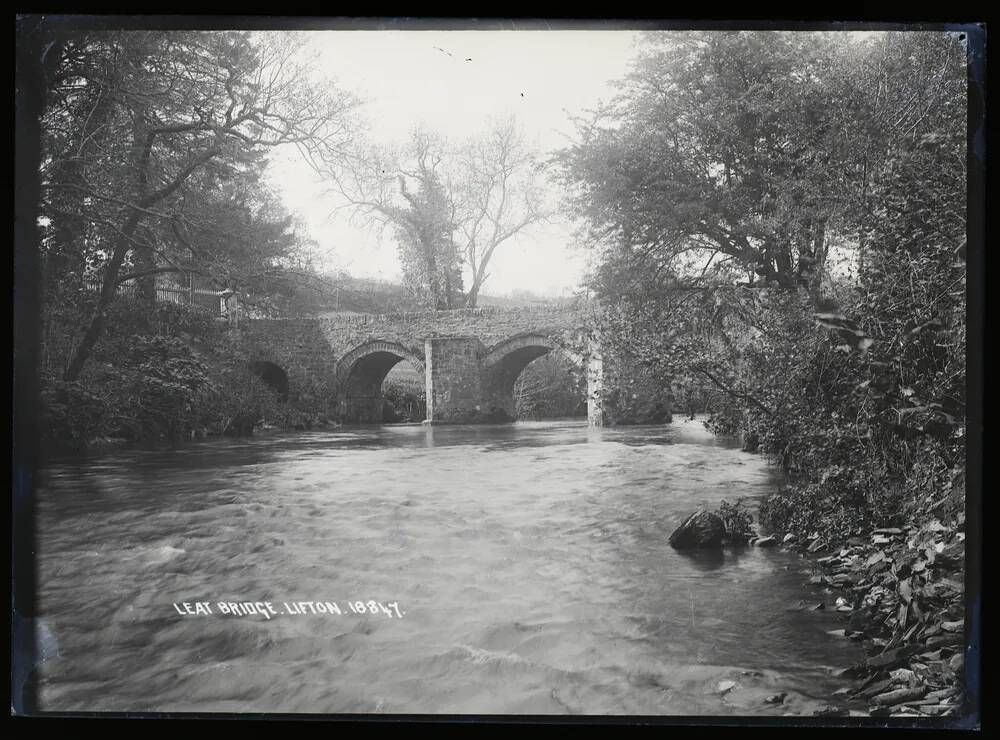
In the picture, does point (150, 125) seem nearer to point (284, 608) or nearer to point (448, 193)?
point (448, 193)

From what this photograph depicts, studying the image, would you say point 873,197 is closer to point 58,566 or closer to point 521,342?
point 521,342

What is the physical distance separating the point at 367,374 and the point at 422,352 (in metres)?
0.51

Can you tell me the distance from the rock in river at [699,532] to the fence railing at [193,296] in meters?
2.72

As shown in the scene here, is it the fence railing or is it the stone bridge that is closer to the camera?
the fence railing

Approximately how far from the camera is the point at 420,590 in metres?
3.05

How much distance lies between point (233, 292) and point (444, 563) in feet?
6.24

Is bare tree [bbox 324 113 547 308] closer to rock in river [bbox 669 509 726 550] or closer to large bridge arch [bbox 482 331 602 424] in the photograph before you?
large bridge arch [bbox 482 331 602 424]

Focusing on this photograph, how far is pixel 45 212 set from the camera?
323 centimetres

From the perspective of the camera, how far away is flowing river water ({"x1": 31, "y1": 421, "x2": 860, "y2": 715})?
2713 mm

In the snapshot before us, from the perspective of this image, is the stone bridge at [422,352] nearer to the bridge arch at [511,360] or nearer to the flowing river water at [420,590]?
the bridge arch at [511,360]

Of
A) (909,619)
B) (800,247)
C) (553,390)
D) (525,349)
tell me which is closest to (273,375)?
(525,349)

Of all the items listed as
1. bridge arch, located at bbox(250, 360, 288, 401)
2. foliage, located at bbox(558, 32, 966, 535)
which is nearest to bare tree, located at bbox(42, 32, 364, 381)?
bridge arch, located at bbox(250, 360, 288, 401)

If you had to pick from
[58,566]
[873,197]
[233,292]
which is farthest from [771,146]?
[58,566]

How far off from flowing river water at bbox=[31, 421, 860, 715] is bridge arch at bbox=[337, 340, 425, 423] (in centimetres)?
69
